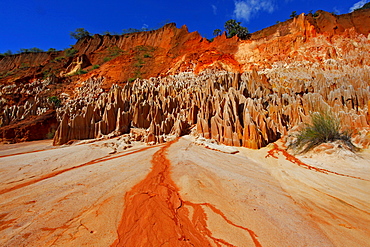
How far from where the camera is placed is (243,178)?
440 cm

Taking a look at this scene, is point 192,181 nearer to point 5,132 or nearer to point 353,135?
point 353,135

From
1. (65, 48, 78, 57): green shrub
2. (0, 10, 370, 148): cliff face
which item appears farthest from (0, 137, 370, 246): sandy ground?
(65, 48, 78, 57): green shrub

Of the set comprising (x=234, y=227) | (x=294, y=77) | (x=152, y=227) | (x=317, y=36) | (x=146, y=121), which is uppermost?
(x=317, y=36)

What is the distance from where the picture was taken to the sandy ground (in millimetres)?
2186

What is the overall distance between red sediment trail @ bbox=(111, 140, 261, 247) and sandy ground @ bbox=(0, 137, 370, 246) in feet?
0.05

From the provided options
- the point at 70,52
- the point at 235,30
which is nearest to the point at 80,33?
the point at 70,52

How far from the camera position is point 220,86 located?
14234 mm

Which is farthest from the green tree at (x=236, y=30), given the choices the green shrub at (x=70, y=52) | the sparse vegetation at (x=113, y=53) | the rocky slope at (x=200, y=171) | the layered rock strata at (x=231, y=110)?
the green shrub at (x=70, y=52)

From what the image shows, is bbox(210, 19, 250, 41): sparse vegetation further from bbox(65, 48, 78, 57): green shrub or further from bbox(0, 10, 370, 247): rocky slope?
bbox(65, 48, 78, 57): green shrub

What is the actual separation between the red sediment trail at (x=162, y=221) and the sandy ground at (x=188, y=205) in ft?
0.05

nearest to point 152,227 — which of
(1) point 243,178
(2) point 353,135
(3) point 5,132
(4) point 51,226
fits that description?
(4) point 51,226

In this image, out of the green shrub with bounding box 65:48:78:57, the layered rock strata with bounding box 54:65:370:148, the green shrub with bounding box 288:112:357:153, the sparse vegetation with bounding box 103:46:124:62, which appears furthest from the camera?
the green shrub with bounding box 65:48:78:57

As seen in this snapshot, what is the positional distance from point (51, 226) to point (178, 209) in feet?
6.30

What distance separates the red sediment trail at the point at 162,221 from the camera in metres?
2.09
